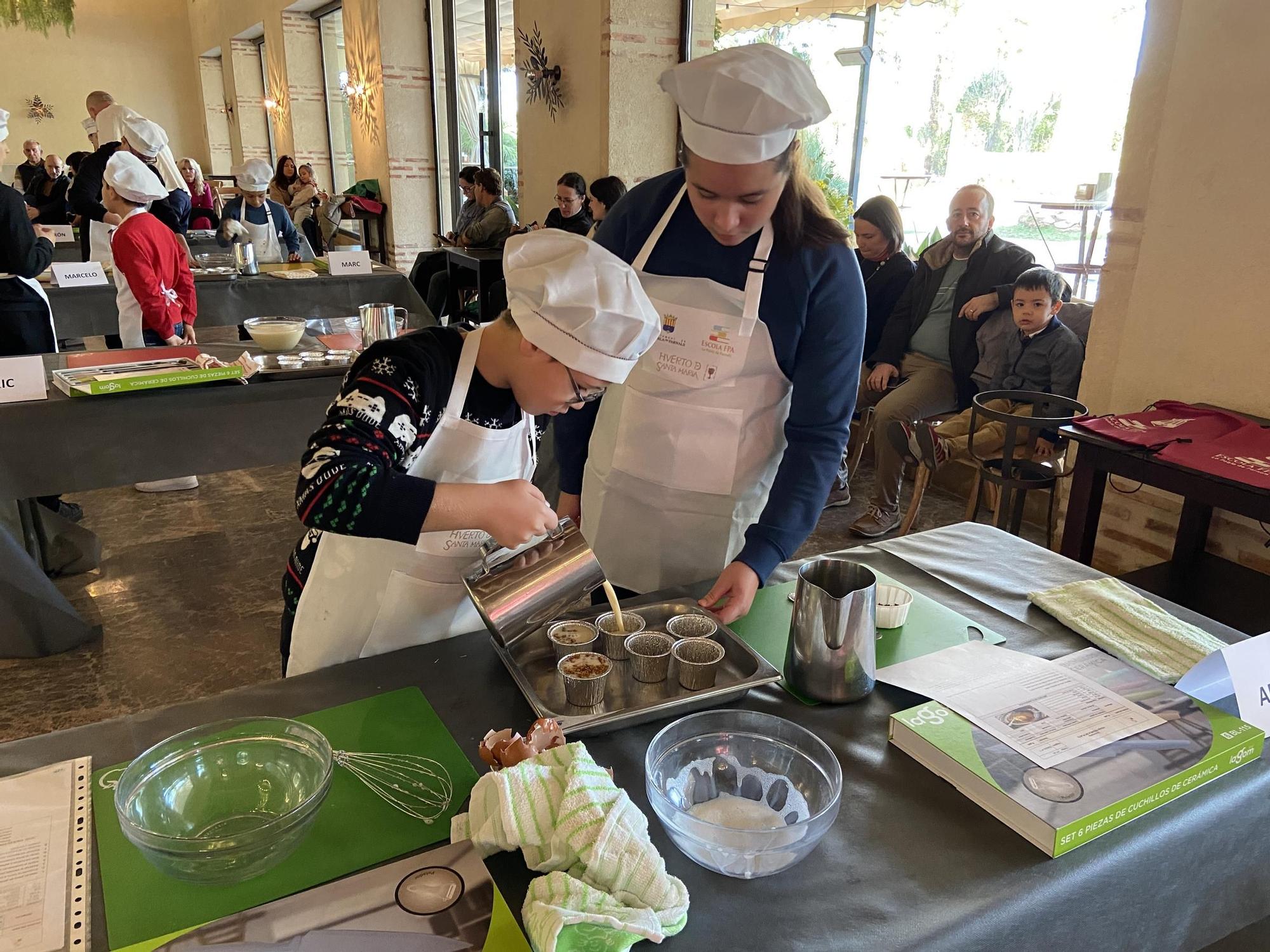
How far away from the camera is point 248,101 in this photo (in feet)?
41.3

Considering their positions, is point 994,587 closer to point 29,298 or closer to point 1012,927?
point 1012,927

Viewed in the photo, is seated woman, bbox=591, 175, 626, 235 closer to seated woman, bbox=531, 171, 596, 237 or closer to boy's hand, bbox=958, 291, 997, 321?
seated woman, bbox=531, 171, 596, 237

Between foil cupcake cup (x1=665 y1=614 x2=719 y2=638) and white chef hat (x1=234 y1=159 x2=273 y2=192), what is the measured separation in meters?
5.73

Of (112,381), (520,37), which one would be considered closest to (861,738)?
(112,381)

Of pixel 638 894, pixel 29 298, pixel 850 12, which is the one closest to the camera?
pixel 638 894

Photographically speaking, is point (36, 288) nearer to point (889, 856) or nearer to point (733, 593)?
point (733, 593)

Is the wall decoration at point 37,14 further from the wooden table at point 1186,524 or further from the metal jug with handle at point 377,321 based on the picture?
the wooden table at point 1186,524

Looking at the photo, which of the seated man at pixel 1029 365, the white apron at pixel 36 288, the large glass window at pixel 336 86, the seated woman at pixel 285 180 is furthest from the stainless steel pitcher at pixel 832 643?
the large glass window at pixel 336 86

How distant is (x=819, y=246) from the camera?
1.40m

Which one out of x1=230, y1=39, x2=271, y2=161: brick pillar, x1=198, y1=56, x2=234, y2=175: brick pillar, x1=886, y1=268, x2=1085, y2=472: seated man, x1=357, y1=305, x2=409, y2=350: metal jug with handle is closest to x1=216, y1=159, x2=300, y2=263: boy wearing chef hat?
x1=357, y1=305, x2=409, y2=350: metal jug with handle

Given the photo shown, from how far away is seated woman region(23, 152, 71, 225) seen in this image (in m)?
7.62

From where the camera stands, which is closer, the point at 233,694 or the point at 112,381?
the point at 233,694

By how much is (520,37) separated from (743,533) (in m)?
5.56

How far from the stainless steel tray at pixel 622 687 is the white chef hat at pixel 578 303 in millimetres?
372
